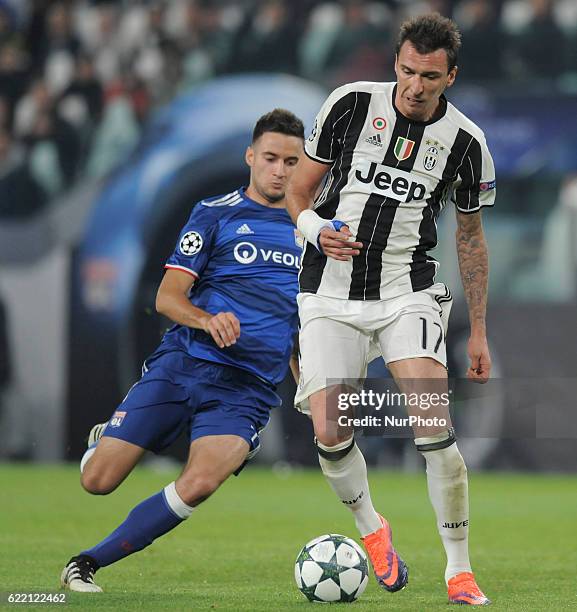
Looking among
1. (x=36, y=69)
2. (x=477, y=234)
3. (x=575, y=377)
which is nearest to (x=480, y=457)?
(x=575, y=377)

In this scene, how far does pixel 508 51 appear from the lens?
1653 centimetres

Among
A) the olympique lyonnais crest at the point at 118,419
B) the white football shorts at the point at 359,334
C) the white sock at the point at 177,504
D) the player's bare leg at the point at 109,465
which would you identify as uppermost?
the white football shorts at the point at 359,334

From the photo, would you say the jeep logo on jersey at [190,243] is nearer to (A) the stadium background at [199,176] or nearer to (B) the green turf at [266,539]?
(B) the green turf at [266,539]

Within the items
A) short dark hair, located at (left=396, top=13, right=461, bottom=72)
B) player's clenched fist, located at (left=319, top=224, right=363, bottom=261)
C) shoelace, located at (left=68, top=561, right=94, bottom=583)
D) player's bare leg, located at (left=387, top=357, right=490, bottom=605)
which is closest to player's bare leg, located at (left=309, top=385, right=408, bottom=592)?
player's bare leg, located at (left=387, top=357, right=490, bottom=605)

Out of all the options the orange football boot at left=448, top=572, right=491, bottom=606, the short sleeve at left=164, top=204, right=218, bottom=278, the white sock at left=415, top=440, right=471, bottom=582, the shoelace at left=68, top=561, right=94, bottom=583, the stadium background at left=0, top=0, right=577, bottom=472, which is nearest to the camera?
the orange football boot at left=448, top=572, right=491, bottom=606

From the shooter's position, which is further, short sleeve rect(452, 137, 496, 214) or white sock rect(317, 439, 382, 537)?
white sock rect(317, 439, 382, 537)

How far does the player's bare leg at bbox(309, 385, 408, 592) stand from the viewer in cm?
566

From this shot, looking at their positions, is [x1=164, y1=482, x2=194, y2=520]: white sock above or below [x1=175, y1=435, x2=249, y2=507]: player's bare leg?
below

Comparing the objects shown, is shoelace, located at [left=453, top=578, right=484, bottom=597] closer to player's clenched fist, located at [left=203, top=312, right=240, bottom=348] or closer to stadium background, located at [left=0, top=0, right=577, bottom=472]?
player's clenched fist, located at [left=203, top=312, right=240, bottom=348]

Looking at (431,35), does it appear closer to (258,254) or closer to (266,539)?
(258,254)

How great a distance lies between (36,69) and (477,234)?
1344 centimetres

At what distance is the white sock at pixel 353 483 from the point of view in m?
5.85

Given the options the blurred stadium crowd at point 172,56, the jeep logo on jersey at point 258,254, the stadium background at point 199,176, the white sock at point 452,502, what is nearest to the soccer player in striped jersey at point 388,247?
the white sock at point 452,502

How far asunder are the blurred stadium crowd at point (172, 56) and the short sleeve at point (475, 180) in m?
10.8
